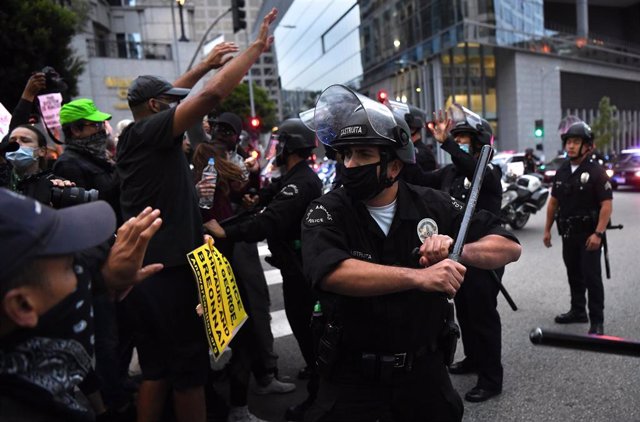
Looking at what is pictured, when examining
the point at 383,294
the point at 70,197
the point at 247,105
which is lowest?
the point at 383,294

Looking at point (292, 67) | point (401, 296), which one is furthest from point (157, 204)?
point (292, 67)

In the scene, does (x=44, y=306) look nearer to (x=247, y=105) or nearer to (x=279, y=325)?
(x=279, y=325)

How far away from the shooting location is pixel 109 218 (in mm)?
1331

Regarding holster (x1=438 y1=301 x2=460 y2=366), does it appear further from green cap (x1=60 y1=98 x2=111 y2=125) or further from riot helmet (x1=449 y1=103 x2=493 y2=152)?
green cap (x1=60 y1=98 x2=111 y2=125)

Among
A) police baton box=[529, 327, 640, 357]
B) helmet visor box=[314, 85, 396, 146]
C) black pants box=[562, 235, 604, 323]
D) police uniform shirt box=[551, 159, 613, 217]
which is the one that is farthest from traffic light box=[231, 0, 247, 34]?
police baton box=[529, 327, 640, 357]

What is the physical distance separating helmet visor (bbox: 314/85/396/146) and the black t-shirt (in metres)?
0.72

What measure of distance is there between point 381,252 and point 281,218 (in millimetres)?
1173

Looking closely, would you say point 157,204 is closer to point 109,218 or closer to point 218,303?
point 218,303

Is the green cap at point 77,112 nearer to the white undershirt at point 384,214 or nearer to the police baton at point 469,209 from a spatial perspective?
Result: the white undershirt at point 384,214

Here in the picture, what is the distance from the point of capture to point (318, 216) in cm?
205

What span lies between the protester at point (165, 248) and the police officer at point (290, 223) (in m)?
0.53

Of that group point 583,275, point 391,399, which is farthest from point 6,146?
point 583,275

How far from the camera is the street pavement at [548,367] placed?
3.20 meters

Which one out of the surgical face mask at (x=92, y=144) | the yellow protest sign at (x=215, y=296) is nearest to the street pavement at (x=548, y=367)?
the yellow protest sign at (x=215, y=296)
